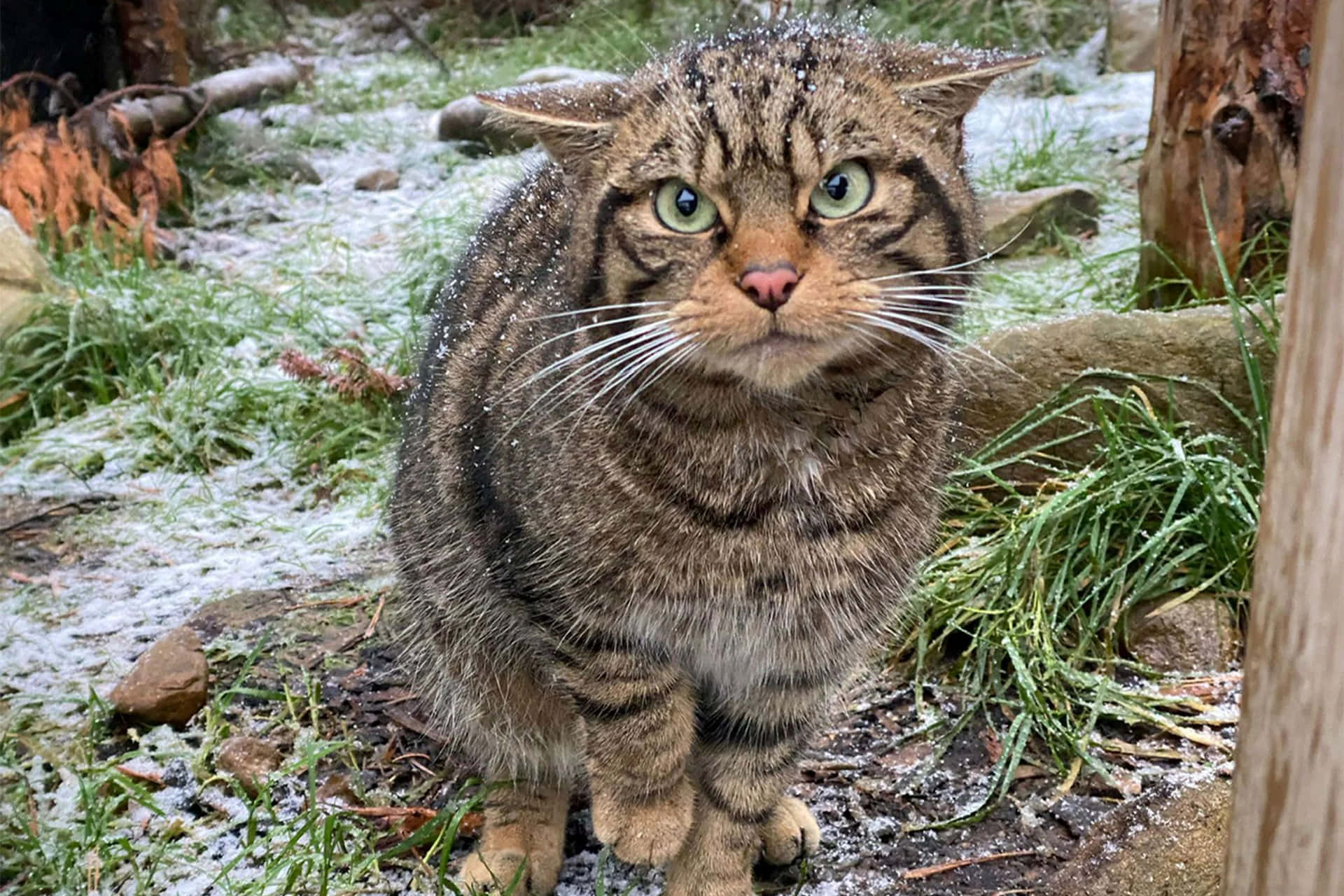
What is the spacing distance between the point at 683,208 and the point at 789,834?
1.02m

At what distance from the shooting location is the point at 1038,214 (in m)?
3.92

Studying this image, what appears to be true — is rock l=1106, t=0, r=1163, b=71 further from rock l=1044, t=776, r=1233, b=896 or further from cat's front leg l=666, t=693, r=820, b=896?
cat's front leg l=666, t=693, r=820, b=896

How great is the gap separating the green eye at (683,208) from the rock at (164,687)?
51.0 inches

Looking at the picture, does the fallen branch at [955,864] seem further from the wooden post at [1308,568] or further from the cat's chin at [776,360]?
the wooden post at [1308,568]

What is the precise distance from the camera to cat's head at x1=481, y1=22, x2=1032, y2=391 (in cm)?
140

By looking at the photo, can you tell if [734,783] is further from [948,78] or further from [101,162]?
[101,162]

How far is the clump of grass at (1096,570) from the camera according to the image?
85.4 inches

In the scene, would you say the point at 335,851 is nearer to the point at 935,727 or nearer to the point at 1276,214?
the point at 935,727

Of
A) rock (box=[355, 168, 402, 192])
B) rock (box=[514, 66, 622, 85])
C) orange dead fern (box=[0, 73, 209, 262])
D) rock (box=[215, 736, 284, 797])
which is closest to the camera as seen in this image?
rock (box=[215, 736, 284, 797])

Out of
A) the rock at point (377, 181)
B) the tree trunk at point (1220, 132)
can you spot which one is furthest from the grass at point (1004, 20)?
the tree trunk at point (1220, 132)

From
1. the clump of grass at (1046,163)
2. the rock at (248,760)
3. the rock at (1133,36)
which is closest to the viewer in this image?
the rock at (248,760)

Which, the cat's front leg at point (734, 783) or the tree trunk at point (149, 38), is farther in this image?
the tree trunk at point (149, 38)

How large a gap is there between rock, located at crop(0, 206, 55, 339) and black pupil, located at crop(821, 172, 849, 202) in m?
2.88

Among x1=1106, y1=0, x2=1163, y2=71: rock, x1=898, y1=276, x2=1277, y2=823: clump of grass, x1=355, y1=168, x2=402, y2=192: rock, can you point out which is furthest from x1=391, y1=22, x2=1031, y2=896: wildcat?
x1=1106, y1=0, x2=1163, y2=71: rock
